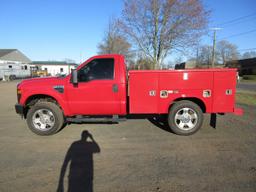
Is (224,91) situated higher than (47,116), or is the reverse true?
(224,91)

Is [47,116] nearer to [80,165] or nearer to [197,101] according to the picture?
[80,165]

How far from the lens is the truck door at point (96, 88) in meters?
4.83

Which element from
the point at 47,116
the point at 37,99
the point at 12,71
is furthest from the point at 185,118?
→ the point at 12,71

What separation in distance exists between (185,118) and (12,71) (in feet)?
132

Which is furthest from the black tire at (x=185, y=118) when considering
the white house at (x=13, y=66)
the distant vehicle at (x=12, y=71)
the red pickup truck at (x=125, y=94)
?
the white house at (x=13, y=66)

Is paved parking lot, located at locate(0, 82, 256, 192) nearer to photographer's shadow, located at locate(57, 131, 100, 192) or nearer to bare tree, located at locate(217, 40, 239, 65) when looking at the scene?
photographer's shadow, located at locate(57, 131, 100, 192)

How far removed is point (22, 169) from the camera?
11.0 feet

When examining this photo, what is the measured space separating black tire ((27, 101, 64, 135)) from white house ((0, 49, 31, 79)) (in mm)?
35592

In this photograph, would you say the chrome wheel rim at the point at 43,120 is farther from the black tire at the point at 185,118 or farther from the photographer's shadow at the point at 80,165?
the black tire at the point at 185,118

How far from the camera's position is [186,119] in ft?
16.1

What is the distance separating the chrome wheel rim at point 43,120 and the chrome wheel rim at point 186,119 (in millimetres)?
3411

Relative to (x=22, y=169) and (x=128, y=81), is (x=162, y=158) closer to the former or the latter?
(x=128, y=81)

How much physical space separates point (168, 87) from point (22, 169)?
3633 mm

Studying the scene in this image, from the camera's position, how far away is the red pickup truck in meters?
4.69
